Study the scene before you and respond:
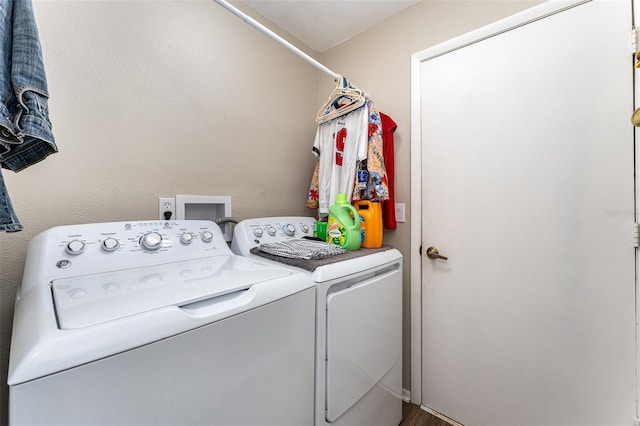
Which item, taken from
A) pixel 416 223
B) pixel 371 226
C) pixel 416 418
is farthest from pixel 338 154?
pixel 416 418

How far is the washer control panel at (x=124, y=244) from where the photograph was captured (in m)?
0.90

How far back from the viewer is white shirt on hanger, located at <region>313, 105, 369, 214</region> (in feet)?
5.29

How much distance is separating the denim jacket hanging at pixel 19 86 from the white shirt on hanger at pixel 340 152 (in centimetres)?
130

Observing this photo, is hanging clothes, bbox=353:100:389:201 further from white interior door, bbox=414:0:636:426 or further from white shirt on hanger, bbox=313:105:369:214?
white interior door, bbox=414:0:636:426

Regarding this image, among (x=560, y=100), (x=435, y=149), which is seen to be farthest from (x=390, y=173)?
(x=560, y=100)

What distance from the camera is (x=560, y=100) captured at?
1.24 m

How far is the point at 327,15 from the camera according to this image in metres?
1.80

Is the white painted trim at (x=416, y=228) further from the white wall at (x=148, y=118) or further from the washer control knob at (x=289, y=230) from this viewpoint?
the white wall at (x=148, y=118)

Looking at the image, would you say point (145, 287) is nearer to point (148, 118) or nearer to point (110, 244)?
point (110, 244)

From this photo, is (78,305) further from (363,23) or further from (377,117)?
(363,23)

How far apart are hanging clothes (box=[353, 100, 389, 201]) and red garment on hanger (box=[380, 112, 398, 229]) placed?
4.7 inches

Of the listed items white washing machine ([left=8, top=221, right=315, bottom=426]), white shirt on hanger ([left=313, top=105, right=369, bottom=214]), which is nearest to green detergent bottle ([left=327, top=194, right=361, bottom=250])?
white shirt on hanger ([left=313, top=105, right=369, bottom=214])

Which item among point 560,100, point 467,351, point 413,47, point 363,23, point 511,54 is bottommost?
point 467,351

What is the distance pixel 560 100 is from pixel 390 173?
870mm
